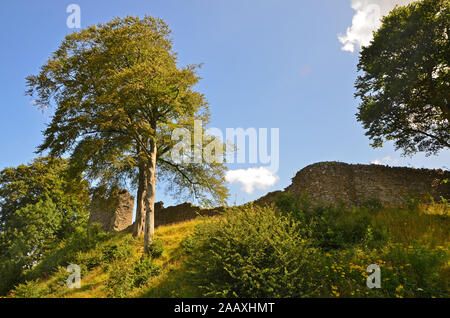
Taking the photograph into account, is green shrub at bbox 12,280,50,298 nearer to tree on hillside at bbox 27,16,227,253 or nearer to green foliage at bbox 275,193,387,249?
tree on hillside at bbox 27,16,227,253

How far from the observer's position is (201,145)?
16.7 meters

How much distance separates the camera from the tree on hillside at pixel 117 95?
40.6ft

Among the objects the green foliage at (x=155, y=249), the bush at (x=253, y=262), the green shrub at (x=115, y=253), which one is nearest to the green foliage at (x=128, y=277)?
the green foliage at (x=155, y=249)

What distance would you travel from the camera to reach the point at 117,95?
12.0 m

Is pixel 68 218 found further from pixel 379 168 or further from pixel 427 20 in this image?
pixel 427 20

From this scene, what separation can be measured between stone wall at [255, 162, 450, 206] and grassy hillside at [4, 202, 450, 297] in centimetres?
431

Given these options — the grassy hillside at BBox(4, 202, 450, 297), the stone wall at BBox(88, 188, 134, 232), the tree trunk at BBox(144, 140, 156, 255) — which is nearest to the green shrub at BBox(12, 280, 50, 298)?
the grassy hillside at BBox(4, 202, 450, 297)

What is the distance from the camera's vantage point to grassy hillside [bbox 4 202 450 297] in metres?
5.77

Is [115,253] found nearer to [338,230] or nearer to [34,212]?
[338,230]

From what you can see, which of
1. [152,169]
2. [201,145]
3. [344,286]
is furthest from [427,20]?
[152,169]

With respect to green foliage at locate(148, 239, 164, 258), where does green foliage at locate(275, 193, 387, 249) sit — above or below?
above
